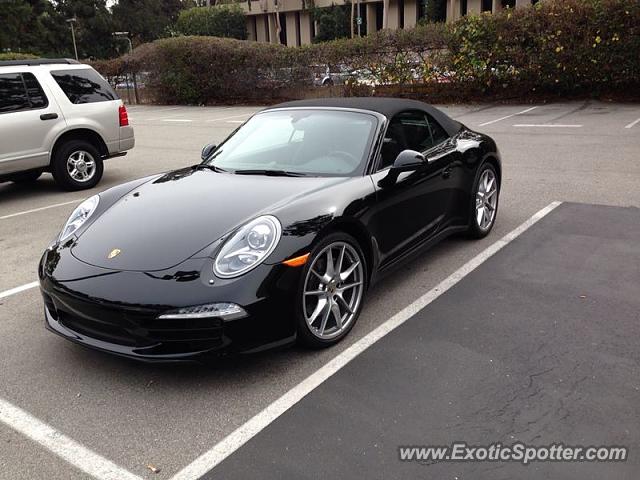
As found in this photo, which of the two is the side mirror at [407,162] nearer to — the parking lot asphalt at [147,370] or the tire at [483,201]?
the parking lot asphalt at [147,370]

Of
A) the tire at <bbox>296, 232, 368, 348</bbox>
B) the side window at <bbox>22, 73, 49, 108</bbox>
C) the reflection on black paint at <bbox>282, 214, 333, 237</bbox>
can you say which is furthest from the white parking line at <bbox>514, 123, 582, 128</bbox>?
the reflection on black paint at <bbox>282, 214, 333, 237</bbox>

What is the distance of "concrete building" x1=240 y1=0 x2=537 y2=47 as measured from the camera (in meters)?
65.4

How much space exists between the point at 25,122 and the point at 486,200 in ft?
20.3

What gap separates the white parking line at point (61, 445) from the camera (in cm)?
252

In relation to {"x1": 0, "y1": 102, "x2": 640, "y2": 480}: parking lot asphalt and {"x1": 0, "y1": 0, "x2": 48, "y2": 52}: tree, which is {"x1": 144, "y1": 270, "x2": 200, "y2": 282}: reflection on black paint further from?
{"x1": 0, "y1": 0, "x2": 48, "y2": 52}: tree

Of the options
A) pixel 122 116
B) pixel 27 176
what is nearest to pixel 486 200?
pixel 122 116

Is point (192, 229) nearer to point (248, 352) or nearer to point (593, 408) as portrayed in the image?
point (248, 352)

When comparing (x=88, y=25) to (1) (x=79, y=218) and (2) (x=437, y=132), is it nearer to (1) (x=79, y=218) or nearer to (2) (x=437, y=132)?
(2) (x=437, y=132)

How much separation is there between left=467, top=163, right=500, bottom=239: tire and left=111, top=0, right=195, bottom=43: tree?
7519 centimetres

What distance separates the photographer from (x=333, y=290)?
3533 millimetres

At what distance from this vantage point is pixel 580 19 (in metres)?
15.8

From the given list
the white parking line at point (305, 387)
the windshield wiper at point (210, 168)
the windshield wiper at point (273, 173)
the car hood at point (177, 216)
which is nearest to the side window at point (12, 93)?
the windshield wiper at point (210, 168)

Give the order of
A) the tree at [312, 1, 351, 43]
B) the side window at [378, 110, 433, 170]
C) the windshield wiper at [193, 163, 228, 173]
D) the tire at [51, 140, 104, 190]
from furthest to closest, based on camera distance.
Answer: the tree at [312, 1, 351, 43] < the tire at [51, 140, 104, 190] < the windshield wiper at [193, 163, 228, 173] < the side window at [378, 110, 433, 170]

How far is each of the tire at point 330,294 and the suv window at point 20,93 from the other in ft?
20.7
